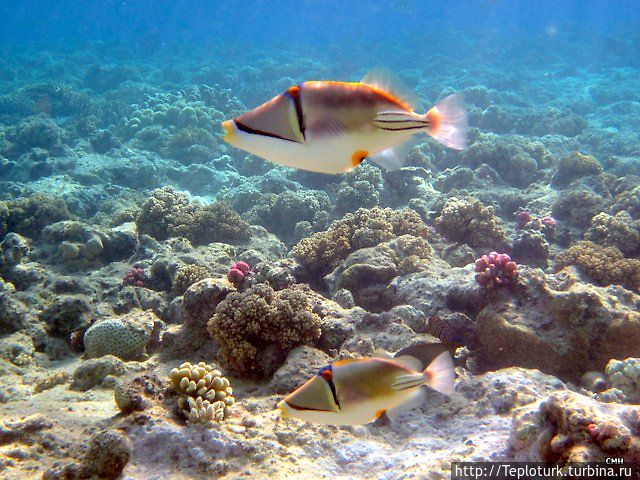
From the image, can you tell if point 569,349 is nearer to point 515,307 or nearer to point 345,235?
point 515,307

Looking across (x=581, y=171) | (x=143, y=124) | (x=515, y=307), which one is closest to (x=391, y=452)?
(x=515, y=307)

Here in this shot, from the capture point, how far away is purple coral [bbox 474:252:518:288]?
4.97 m

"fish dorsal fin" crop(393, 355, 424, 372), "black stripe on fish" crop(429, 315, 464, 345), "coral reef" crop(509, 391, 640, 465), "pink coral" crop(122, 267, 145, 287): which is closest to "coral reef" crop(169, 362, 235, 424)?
"fish dorsal fin" crop(393, 355, 424, 372)

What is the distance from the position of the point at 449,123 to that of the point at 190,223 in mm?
8640

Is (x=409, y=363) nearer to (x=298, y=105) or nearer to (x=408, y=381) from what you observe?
(x=408, y=381)

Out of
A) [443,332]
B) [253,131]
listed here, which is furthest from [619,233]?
[253,131]

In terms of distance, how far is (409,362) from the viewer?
1.92 m

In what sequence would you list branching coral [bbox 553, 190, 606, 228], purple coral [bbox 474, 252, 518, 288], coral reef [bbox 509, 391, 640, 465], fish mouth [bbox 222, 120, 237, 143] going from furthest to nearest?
1. branching coral [bbox 553, 190, 606, 228]
2. purple coral [bbox 474, 252, 518, 288]
3. coral reef [bbox 509, 391, 640, 465]
4. fish mouth [bbox 222, 120, 237, 143]

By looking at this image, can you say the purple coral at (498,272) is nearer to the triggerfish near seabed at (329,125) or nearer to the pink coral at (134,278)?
the triggerfish near seabed at (329,125)

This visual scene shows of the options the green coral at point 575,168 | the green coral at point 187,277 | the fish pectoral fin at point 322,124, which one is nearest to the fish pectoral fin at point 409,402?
the fish pectoral fin at point 322,124

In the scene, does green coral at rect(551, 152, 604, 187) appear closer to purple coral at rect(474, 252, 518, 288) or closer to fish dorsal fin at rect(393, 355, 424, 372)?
purple coral at rect(474, 252, 518, 288)

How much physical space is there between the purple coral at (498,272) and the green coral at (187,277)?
4.68 metres

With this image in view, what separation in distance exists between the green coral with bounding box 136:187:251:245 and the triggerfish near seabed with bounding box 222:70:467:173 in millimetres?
8196

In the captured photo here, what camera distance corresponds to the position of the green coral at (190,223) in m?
9.23
